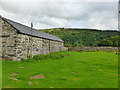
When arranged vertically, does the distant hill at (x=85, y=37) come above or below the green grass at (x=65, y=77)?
above

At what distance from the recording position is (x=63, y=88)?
25.3 feet

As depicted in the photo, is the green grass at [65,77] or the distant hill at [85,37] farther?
the distant hill at [85,37]

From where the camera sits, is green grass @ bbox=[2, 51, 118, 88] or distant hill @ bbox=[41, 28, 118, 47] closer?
green grass @ bbox=[2, 51, 118, 88]

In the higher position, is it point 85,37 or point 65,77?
point 85,37

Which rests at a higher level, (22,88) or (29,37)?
(29,37)

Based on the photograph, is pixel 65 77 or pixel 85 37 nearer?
pixel 65 77

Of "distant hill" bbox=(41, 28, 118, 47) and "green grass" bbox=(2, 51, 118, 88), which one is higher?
"distant hill" bbox=(41, 28, 118, 47)

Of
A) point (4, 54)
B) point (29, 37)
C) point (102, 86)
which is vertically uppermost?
point (29, 37)

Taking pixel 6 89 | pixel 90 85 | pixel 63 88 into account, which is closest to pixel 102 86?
pixel 90 85

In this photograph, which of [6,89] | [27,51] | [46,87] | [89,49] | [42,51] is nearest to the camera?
[6,89]

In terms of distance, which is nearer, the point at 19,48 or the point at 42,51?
the point at 19,48

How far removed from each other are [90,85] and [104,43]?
2537 inches

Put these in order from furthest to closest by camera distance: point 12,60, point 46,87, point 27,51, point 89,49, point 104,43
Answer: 1. point 104,43
2. point 89,49
3. point 27,51
4. point 12,60
5. point 46,87

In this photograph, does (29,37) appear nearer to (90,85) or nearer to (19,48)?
(19,48)
